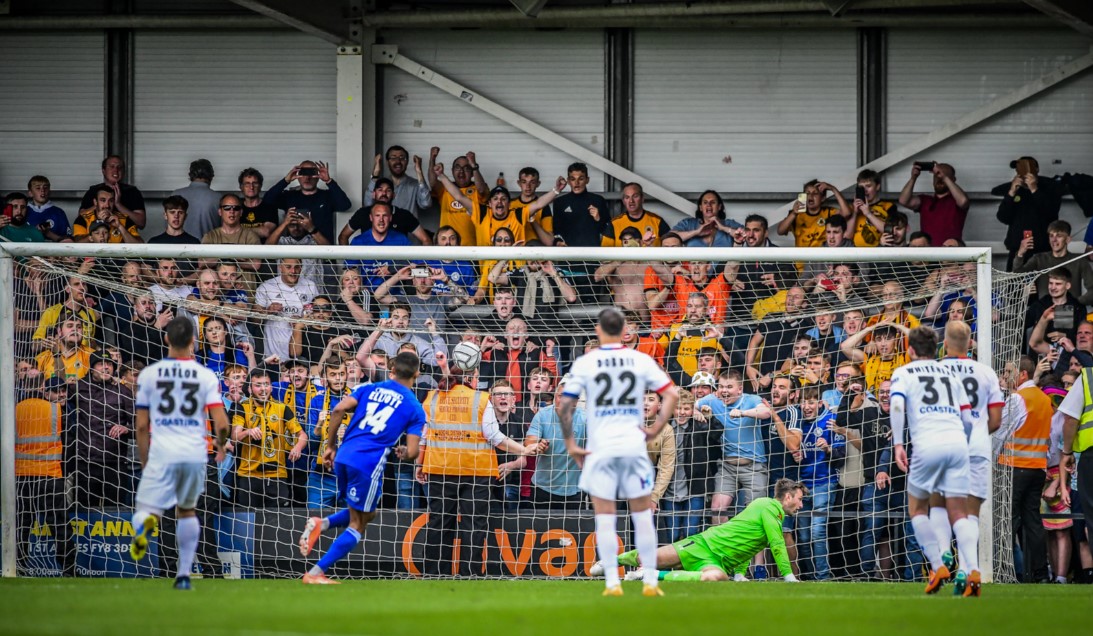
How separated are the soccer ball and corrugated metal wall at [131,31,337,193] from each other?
203 inches

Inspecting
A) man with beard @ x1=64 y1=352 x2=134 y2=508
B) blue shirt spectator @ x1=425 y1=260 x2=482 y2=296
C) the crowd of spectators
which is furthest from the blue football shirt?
blue shirt spectator @ x1=425 y1=260 x2=482 y2=296

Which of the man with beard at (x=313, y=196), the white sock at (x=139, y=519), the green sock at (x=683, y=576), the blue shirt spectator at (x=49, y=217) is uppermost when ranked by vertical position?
the man with beard at (x=313, y=196)

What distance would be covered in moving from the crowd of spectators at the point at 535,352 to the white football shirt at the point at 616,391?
3.06 metres

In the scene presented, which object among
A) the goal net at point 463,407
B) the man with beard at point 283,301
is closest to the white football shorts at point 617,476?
the goal net at point 463,407

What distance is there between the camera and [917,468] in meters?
9.06

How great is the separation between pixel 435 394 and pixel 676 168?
218 inches

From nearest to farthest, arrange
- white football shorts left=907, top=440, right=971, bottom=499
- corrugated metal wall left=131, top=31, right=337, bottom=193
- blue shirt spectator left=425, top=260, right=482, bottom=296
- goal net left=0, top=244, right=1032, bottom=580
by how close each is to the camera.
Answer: white football shorts left=907, top=440, right=971, bottom=499, goal net left=0, top=244, right=1032, bottom=580, blue shirt spectator left=425, top=260, right=482, bottom=296, corrugated metal wall left=131, top=31, right=337, bottom=193

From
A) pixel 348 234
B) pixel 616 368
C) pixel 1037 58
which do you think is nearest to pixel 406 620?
pixel 616 368

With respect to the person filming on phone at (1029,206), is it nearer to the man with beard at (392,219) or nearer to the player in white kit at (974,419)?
the player in white kit at (974,419)

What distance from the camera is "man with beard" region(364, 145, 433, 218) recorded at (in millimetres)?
15648

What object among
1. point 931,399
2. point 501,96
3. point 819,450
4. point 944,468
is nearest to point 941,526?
point 944,468

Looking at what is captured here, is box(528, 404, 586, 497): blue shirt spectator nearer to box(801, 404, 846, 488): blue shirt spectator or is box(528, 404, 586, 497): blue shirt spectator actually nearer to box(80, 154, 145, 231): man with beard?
box(801, 404, 846, 488): blue shirt spectator

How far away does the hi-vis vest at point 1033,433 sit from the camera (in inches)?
491

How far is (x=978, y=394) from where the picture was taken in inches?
360
